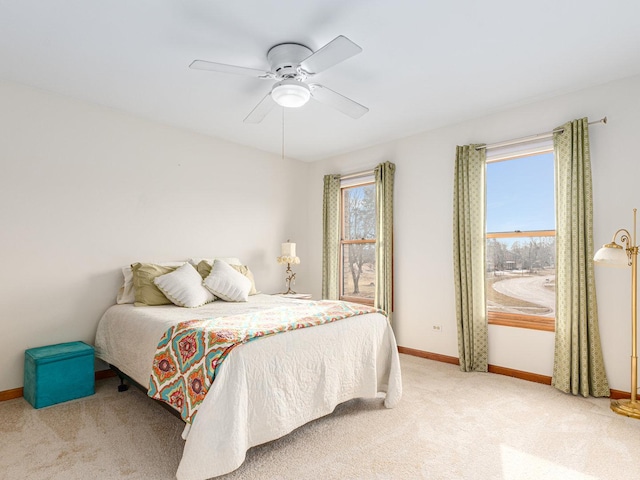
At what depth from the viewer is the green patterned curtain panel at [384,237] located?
441 centimetres

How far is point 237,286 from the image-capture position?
11.8ft

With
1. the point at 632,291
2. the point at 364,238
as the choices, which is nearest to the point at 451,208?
the point at 364,238

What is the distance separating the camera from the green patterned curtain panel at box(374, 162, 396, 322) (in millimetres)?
4406

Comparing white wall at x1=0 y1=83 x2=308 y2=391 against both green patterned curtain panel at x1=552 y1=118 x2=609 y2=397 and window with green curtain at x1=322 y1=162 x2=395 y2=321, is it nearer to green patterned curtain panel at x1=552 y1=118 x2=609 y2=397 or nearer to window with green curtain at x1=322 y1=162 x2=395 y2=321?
window with green curtain at x1=322 y1=162 x2=395 y2=321

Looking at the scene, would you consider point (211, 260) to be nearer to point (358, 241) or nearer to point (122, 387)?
point (122, 387)

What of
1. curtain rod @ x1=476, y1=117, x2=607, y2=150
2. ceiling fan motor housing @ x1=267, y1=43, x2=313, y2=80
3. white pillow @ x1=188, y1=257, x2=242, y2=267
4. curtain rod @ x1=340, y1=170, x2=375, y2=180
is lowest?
white pillow @ x1=188, y1=257, x2=242, y2=267

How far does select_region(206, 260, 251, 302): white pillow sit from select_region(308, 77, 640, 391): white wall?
6.15 feet

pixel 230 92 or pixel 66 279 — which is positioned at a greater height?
pixel 230 92

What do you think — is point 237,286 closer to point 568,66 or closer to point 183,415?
point 183,415

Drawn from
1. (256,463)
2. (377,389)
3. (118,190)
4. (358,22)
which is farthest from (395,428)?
(118,190)

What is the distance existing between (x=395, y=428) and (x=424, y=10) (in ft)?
8.60

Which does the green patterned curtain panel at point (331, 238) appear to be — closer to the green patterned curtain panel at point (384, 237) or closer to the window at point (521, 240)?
the green patterned curtain panel at point (384, 237)

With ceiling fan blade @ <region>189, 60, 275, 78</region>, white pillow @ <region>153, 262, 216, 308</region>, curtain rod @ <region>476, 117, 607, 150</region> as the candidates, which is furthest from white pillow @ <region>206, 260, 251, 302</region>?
curtain rod @ <region>476, 117, 607, 150</region>

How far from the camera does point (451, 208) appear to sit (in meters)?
3.97
